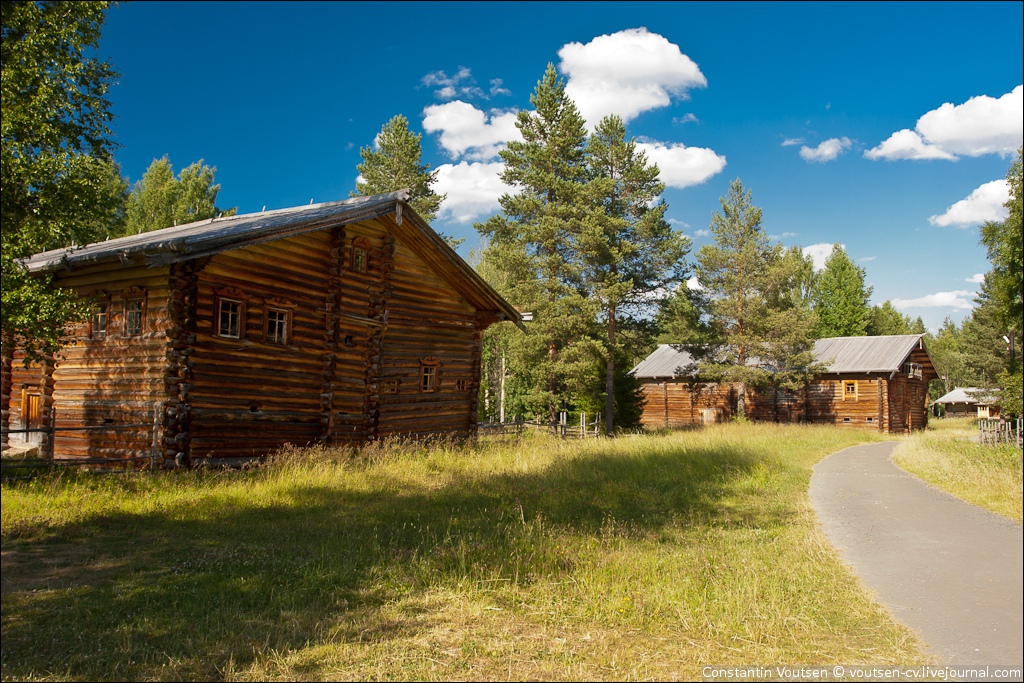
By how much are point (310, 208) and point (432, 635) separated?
16210 millimetres

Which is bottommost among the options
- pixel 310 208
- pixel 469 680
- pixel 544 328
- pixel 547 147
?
pixel 469 680

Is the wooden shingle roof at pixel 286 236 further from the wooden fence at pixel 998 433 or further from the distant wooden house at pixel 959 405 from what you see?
the distant wooden house at pixel 959 405

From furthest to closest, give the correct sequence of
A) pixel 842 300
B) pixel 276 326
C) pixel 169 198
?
pixel 842 300
pixel 169 198
pixel 276 326

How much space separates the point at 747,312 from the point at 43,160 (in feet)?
111

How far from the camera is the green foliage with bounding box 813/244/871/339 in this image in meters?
65.1

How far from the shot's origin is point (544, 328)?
30.9 metres

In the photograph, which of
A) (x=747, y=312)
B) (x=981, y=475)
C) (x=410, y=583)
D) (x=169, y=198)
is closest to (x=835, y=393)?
(x=747, y=312)

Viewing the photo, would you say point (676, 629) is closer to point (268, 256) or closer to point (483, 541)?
point (483, 541)

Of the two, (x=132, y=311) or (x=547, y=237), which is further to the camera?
(x=547, y=237)

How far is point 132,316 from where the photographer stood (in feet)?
52.4

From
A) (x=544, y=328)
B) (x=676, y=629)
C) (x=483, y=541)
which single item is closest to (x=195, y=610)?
(x=483, y=541)

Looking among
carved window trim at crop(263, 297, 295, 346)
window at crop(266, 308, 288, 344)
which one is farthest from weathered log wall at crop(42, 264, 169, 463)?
window at crop(266, 308, 288, 344)

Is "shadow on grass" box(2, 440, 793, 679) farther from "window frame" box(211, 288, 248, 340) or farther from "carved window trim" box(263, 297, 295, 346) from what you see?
"carved window trim" box(263, 297, 295, 346)

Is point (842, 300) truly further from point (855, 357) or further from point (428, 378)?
point (428, 378)
